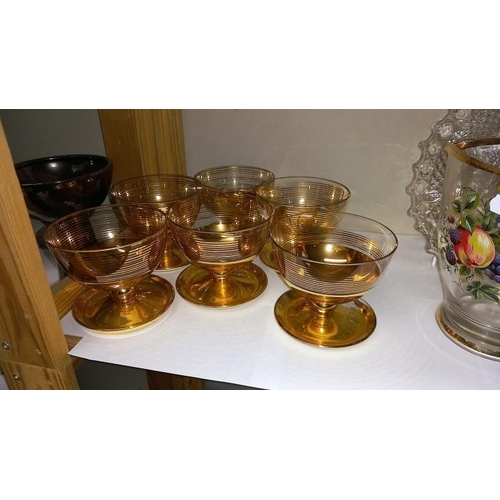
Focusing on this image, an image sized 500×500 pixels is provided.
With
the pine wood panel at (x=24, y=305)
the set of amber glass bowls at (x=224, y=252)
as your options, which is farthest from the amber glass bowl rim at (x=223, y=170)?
the pine wood panel at (x=24, y=305)

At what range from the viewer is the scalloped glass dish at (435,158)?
597 mm

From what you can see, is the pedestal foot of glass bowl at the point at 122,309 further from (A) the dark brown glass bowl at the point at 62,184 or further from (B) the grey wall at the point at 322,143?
(B) the grey wall at the point at 322,143

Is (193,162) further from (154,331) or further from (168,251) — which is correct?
(154,331)

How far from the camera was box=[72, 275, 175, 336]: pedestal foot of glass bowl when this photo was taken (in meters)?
0.55

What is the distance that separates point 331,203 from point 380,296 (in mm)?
164

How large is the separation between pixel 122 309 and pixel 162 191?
0.80 ft

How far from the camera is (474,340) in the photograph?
52 cm

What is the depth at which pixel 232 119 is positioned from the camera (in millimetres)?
746

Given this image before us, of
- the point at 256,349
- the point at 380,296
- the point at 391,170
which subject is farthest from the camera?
the point at 391,170

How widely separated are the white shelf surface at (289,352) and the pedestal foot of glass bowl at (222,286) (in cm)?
1

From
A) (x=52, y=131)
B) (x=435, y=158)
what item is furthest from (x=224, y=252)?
(x=52, y=131)

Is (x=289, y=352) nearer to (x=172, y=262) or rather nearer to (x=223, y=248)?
(x=223, y=248)
